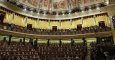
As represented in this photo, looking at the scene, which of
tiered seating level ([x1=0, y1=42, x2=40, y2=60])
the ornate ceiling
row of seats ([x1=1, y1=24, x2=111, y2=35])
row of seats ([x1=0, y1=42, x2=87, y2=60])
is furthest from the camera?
the ornate ceiling

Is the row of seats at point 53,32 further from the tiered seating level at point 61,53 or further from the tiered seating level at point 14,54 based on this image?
the tiered seating level at point 14,54

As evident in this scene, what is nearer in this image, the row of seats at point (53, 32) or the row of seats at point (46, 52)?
the row of seats at point (46, 52)

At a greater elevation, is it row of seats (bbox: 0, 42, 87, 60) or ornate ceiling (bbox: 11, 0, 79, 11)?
ornate ceiling (bbox: 11, 0, 79, 11)

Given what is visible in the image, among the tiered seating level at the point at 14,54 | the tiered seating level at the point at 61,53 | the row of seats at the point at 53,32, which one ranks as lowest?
the tiered seating level at the point at 61,53

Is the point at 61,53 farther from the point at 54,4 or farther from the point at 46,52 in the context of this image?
the point at 54,4

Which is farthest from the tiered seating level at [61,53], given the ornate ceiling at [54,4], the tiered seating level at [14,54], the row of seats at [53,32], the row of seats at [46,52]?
the ornate ceiling at [54,4]

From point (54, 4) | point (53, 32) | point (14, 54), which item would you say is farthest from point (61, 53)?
point (54, 4)

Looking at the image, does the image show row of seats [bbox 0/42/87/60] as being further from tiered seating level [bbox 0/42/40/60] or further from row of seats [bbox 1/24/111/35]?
row of seats [bbox 1/24/111/35]

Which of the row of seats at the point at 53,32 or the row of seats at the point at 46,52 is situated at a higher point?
the row of seats at the point at 53,32

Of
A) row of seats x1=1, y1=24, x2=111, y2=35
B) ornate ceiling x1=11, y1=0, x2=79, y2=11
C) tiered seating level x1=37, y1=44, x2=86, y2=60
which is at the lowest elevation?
tiered seating level x1=37, y1=44, x2=86, y2=60

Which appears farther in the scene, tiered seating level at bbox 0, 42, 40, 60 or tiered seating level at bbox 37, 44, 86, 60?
tiered seating level at bbox 37, 44, 86, 60

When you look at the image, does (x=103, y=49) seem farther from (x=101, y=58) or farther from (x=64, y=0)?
(x=64, y=0)

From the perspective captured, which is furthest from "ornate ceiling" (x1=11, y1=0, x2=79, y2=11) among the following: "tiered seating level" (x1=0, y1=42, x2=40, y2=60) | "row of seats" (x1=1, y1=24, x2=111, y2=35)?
"tiered seating level" (x1=0, y1=42, x2=40, y2=60)

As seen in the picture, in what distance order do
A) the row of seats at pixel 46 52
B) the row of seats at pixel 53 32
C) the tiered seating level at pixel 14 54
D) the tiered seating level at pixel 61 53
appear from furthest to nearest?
the row of seats at pixel 53 32, the tiered seating level at pixel 61 53, the row of seats at pixel 46 52, the tiered seating level at pixel 14 54
